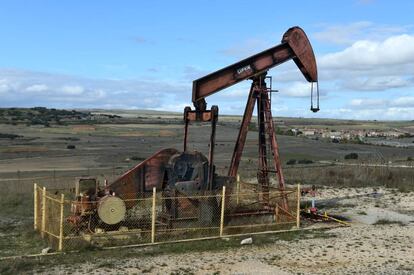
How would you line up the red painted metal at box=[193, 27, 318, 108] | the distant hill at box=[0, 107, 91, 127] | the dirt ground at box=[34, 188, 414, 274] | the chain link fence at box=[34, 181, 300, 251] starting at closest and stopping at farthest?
the dirt ground at box=[34, 188, 414, 274] → the chain link fence at box=[34, 181, 300, 251] → the red painted metal at box=[193, 27, 318, 108] → the distant hill at box=[0, 107, 91, 127]

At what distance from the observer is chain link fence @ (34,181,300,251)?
499 inches

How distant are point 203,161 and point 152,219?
8.98ft

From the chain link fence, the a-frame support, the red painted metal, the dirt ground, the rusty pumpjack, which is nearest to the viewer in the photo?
the dirt ground

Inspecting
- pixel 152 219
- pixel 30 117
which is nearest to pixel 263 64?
pixel 152 219

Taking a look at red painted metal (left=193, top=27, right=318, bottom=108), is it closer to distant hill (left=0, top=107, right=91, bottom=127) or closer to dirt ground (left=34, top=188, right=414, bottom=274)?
dirt ground (left=34, top=188, right=414, bottom=274)

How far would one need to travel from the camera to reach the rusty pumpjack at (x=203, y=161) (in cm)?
1320

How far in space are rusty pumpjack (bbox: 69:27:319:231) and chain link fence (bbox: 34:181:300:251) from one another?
40 mm

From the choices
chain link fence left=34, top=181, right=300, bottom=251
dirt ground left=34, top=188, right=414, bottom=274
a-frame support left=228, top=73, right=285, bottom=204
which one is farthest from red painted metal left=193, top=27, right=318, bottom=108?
dirt ground left=34, top=188, right=414, bottom=274

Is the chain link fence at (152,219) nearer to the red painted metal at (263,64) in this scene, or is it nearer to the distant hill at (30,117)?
the red painted metal at (263,64)

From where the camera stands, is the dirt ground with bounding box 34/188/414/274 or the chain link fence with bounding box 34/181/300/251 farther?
the chain link fence with bounding box 34/181/300/251

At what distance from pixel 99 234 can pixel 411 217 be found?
1009cm

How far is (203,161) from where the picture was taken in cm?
1473

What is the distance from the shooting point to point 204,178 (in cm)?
1452

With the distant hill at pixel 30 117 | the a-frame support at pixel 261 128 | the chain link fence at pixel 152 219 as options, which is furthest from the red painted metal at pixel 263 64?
the distant hill at pixel 30 117
